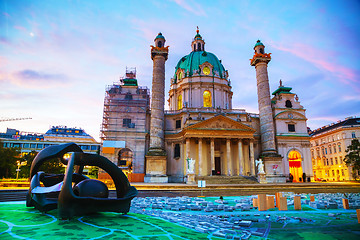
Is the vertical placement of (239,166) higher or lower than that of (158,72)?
lower

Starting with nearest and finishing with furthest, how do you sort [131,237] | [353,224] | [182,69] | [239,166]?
[131,237]
[353,224]
[239,166]
[182,69]

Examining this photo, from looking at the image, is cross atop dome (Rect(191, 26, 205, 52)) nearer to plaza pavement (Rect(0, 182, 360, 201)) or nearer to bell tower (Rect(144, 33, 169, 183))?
bell tower (Rect(144, 33, 169, 183))

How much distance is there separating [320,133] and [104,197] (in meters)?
67.3

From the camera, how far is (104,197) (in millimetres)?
8094

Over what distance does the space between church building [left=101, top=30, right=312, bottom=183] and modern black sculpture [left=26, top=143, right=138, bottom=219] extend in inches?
961

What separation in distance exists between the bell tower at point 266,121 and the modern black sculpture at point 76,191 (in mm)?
34533

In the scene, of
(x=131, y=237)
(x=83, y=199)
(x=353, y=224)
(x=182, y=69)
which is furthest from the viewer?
(x=182, y=69)

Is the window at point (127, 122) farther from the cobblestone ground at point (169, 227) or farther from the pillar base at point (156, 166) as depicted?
the cobblestone ground at point (169, 227)

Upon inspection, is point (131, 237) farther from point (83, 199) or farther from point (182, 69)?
point (182, 69)

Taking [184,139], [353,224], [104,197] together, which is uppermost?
[184,139]

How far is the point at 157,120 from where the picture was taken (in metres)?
38.3

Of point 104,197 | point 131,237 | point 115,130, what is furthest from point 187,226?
point 115,130

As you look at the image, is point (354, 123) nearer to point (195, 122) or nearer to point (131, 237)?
point (195, 122)

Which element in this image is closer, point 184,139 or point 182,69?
point 184,139
